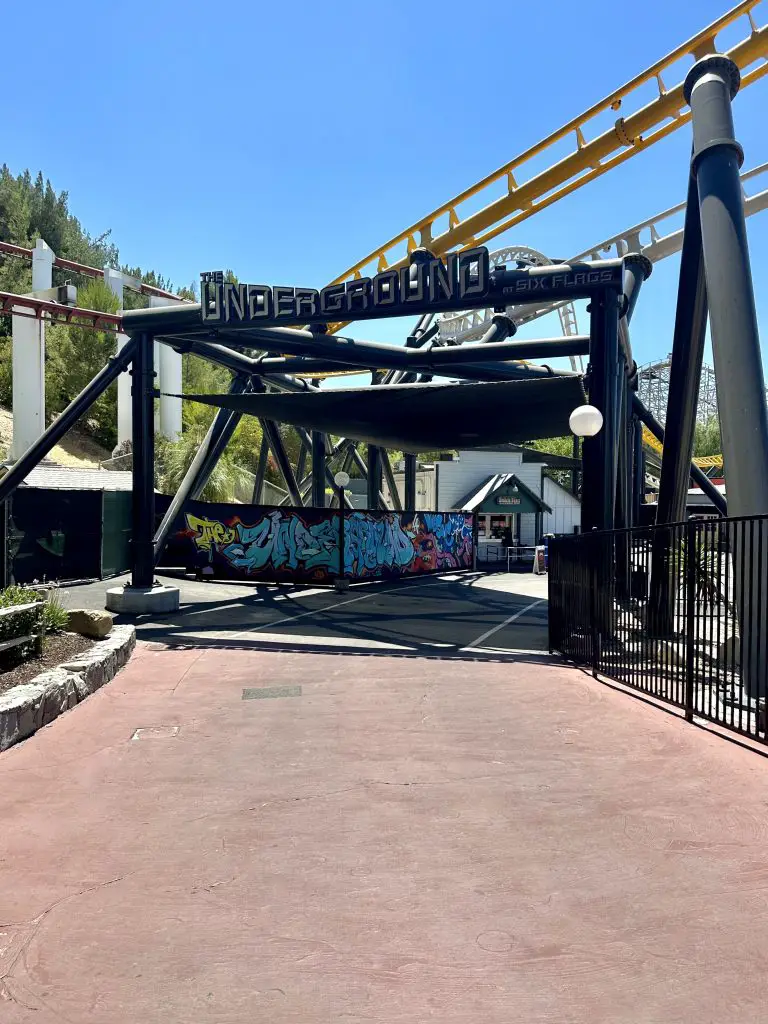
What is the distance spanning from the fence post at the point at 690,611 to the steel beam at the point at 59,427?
1062cm

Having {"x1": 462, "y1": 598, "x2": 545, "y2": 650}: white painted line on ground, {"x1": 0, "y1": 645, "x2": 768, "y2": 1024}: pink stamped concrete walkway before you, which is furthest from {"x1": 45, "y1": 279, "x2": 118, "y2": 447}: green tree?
{"x1": 0, "y1": 645, "x2": 768, "y2": 1024}: pink stamped concrete walkway

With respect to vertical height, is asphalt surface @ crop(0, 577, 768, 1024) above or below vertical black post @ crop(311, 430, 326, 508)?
below

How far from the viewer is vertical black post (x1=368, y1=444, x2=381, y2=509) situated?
24.4 meters

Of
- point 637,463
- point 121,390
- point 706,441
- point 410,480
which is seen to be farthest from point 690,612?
point 706,441

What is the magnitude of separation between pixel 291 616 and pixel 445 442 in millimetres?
8393

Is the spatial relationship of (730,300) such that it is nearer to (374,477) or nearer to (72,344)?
(374,477)

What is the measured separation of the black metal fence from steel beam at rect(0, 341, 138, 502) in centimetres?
900

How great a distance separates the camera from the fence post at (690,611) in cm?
647

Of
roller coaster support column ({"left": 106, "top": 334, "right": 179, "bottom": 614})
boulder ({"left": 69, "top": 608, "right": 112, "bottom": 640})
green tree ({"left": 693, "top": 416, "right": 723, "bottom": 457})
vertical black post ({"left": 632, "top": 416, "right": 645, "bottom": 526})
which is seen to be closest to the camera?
boulder ({"left": 69, "top": 608, "right": 112, "bottom": 640})

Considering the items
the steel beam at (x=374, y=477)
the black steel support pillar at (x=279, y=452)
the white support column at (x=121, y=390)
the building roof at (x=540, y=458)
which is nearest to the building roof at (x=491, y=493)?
the building roof at (x=540, y=458)

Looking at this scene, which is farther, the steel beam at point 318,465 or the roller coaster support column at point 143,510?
the steel beam at point 318,465

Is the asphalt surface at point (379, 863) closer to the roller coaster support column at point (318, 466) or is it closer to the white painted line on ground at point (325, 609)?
the white painted line on ground at point (325, 609)

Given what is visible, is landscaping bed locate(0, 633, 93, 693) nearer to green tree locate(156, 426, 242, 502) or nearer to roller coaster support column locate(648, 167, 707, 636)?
roller coaster support column locate(648, 167, 707, 636)

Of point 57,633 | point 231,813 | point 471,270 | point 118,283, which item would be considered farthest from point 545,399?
point 118,283
